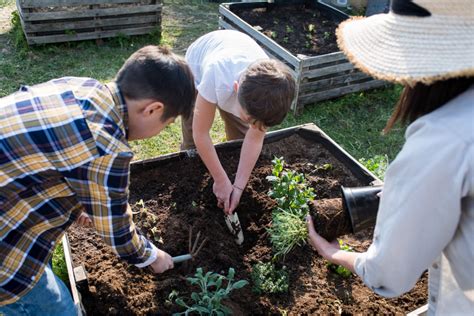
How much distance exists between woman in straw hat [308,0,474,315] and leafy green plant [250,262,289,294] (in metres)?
1.11

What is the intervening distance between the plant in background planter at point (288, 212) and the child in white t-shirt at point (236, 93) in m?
0.23

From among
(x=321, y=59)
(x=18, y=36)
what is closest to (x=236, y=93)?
(x=321, y=59)

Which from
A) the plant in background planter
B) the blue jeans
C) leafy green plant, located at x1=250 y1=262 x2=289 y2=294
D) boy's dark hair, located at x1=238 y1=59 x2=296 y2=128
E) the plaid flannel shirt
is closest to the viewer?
the plaid flannel shirt

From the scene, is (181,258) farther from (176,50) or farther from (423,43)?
(176,50)

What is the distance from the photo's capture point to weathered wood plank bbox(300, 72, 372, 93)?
189 inches

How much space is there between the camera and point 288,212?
9.06 ft

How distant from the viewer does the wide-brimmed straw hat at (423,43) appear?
118cm

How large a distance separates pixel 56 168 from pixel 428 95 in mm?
1263

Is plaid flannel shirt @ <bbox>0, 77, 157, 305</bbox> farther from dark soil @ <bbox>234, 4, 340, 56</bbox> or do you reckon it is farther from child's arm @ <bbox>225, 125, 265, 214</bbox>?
dark soil @ <bbox>234, 4, 340, 56</bbox>

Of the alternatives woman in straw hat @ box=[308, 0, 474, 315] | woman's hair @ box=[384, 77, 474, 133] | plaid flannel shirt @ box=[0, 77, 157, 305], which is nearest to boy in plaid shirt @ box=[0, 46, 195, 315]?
plaid flannel shirt @ box=[0, 77, 157, 305]

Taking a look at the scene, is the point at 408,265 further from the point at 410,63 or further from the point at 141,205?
the point at 141,205

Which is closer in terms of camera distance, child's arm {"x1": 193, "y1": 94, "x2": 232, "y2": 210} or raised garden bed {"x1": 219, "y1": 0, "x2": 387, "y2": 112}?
child's arm {"x1": 193, "y1": 94, "x2": 232, "y2": 210}

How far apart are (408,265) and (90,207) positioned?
3.73 ft

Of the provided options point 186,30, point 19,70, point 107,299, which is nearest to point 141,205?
point 107,299
